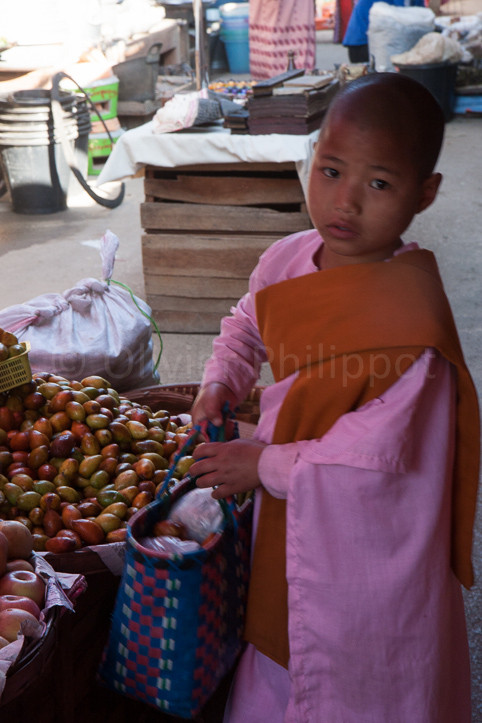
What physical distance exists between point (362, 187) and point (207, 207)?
271 cm

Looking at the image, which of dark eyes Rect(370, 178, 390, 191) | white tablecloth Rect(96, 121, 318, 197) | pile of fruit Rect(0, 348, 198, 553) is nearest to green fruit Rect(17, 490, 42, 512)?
pile of fruit Rect(0, 348, 198, 553)

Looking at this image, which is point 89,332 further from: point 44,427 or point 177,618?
point 177,618

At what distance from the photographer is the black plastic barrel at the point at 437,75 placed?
8602 millimetres

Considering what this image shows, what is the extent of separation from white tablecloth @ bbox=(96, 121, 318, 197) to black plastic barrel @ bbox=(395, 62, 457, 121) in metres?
5.50

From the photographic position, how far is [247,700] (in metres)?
1.53

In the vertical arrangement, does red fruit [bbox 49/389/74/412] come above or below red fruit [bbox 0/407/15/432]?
above

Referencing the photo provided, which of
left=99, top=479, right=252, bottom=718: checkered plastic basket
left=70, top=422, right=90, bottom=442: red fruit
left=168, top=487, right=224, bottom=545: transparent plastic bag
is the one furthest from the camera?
left=70, top=422, right=90, bottom=442: red fruit

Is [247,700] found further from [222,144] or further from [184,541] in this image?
[222,144]

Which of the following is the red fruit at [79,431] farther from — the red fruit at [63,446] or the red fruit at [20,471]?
the red fruit at [20,471]

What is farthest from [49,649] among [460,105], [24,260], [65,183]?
[460,105]

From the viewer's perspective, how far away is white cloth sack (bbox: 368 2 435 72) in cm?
949

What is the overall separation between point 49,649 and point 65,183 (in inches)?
216

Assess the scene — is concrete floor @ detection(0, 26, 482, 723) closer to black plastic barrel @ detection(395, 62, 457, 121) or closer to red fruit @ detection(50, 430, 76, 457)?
red fruit @ detection(50, 430, 76, 457)

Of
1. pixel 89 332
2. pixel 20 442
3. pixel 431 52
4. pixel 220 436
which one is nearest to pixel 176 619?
pixel 220 436
